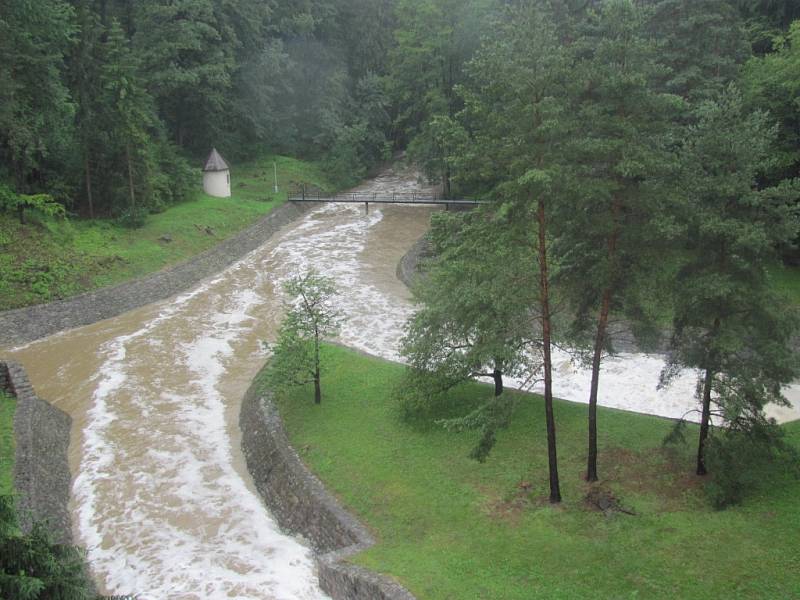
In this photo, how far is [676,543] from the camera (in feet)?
38.4

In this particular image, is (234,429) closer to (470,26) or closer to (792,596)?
(792,596)

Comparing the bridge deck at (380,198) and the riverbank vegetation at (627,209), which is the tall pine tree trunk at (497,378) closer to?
the riverbank vegetation at (627,209)

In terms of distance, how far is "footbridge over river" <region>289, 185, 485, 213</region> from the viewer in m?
43.7

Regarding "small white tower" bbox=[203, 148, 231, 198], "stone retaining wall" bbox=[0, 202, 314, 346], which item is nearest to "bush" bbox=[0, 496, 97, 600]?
"stone retaining wall" bbox=[0, 202, 314, 346]

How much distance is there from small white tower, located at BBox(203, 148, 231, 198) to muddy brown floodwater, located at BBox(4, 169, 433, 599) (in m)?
9.05

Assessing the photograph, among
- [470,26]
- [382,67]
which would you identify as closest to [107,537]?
[470,26]

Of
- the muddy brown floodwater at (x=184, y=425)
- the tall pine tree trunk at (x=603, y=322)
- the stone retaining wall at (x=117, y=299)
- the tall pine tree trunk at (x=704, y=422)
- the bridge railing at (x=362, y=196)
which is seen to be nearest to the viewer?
the tall pine tree trunk at (x=603, y=322)

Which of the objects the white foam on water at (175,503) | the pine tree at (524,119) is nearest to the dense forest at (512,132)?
the pine tree at (524,119)

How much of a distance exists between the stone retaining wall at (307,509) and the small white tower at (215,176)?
87.8 ft

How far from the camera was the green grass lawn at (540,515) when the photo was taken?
11.0 m

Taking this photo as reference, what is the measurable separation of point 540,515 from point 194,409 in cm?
1130

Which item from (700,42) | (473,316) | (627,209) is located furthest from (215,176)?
(627,209)

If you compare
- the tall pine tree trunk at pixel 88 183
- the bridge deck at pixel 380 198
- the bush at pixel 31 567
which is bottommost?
the bush at pixel 31 567

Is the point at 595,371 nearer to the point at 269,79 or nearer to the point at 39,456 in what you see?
the point at 39,456
